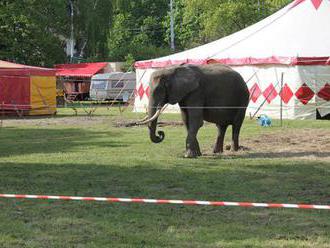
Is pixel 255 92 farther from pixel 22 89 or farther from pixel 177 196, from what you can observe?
pixel 177 196

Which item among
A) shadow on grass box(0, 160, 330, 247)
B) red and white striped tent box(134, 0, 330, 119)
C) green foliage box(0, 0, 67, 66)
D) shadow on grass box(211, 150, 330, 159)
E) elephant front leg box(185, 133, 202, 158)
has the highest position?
green foliage box(0, 0, 67, 66)

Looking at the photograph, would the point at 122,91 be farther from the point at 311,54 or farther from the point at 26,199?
the point at 26,199

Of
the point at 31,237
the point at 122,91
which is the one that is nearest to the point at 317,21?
the point at 122,91

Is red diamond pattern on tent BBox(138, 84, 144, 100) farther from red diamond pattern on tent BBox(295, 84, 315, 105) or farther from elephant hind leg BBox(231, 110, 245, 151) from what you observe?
elephant hind leg BBox(231, 110, 245, 151)

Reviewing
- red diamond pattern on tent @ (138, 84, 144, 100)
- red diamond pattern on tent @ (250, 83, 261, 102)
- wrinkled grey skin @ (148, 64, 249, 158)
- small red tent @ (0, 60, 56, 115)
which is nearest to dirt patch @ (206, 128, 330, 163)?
wrinkled grey skin @ (148, 64, 249, 158)

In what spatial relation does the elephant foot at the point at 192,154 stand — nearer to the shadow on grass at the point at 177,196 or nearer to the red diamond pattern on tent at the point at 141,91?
the shadow on grass at the point at 177,196

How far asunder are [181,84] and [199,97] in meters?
0.55

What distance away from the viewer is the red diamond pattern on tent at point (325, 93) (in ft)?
82.9

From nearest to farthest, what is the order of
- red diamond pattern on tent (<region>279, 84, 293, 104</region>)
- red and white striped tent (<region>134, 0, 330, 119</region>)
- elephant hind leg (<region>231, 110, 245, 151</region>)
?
elephant hind leg (<region>231, 110, 245, 151</region>)
red and white striped tent (<region>134, 0, 330, 119</region>)
red diamond pattern on tent (<region>279, 84, 293, 104</region>)

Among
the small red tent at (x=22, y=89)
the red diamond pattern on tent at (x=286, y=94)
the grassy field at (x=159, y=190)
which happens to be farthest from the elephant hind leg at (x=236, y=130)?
the small red tent at (x=22, y=89)

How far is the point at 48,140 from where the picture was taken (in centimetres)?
1789

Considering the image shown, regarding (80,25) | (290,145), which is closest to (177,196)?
(290,145)

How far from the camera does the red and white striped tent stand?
83.5ft

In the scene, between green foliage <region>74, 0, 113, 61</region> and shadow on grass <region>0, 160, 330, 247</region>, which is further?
green foliage <region>74, 0, 113, 61</region>
